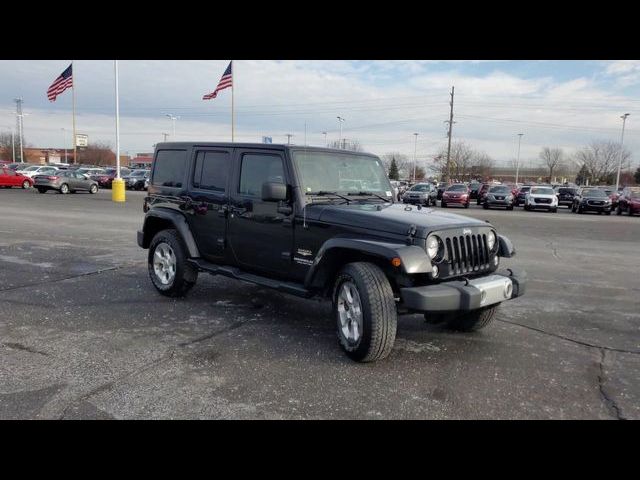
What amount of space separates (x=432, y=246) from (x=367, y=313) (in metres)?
0.81

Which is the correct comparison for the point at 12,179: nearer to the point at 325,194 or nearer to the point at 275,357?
the point at 325,194

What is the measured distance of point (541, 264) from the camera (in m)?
9.97

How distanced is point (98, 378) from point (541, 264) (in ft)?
28.0

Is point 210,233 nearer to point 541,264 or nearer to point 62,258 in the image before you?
point 62,258

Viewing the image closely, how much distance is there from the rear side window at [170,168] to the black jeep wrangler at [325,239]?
1cm

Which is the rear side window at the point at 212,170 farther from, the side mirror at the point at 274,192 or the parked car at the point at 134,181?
the parked car at the point at 134,181

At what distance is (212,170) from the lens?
6160mm

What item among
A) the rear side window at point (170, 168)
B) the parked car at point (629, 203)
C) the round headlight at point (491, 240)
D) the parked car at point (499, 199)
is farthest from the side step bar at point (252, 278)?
the parked car at point (629, 203)

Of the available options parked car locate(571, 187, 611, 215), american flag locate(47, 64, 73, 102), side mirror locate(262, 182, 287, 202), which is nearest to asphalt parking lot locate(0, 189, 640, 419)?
side mirror locate(262, 182, 287, 202)

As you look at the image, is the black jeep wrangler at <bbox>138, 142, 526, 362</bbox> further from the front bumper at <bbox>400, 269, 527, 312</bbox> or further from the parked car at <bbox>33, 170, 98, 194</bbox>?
the parked car at <bbox>33, 170, 98, 194</bbox>

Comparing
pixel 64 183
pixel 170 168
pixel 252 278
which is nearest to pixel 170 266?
pixel 170 168
